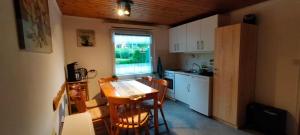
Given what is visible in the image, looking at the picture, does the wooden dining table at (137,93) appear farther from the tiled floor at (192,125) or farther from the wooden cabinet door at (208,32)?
the wooden cabinet door at (208,32)

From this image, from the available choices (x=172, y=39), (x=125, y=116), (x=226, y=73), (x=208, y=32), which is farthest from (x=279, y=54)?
(x=125, y=116)

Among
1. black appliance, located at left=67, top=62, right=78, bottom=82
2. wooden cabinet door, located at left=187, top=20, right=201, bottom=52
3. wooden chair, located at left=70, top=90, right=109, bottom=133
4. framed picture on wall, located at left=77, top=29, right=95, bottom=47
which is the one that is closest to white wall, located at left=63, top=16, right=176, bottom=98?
framed picture on wall, located at left=77, top=29, right=95, bottom=47

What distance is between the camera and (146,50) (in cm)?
429

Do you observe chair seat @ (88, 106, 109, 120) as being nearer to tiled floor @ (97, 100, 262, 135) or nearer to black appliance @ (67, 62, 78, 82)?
tiled floor @ (97, 100, 262, 135)

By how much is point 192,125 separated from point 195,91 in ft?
2.78

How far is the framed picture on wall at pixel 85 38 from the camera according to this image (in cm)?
341

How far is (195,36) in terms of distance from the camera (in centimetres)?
353

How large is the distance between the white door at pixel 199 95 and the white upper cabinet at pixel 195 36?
2.30ft

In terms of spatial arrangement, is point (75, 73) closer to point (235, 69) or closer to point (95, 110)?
point (95, 110)

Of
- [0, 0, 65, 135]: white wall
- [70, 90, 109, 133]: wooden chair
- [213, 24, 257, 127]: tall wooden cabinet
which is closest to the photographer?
[0, 0, 65, 135]: white wall

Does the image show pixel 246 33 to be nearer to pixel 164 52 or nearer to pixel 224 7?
pixel 224 7

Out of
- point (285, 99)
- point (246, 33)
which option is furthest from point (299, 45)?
point (285, 99)

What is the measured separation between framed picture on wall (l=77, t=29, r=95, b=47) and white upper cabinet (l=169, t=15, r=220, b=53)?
2216mm

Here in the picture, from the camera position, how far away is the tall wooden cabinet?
8.25 ft
